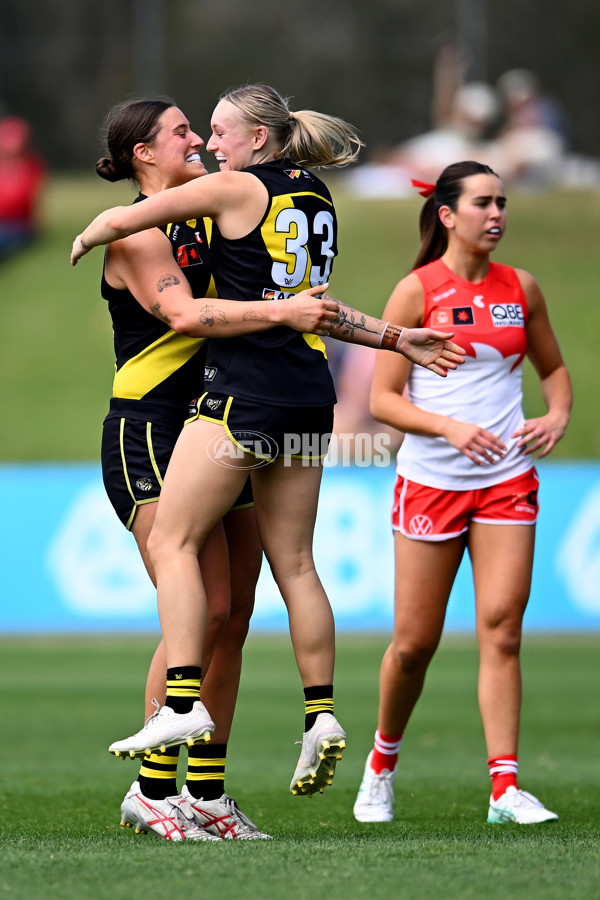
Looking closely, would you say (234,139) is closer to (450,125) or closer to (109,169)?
(109,169)

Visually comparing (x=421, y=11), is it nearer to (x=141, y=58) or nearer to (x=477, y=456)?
(x=141, y=58)

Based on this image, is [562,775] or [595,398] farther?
[595,398]

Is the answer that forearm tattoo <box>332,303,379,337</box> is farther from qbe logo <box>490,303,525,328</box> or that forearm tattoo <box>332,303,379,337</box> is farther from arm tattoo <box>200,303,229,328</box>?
qbe logo <box>490,303,525,328</box>

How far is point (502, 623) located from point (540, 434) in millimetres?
758

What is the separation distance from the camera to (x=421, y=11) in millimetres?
23531

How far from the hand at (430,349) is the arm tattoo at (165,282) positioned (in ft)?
2.50

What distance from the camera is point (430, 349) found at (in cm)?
425

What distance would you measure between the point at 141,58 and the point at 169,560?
19475mm

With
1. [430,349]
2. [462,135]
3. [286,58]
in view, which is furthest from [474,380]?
[286,58]

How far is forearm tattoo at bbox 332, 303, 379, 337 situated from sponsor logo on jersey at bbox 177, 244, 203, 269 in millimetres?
548

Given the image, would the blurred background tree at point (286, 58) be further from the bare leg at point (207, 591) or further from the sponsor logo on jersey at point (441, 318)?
the bare leg at point (207, 591)

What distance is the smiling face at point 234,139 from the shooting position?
4195 mm

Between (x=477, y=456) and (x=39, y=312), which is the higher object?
(x=39, y=312)

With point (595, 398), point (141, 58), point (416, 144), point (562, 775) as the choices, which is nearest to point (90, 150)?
point (141, 58)
